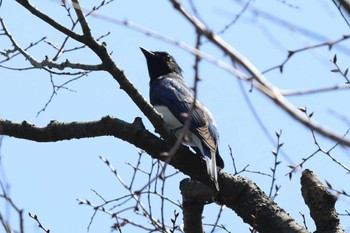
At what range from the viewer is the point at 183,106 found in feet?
23.2

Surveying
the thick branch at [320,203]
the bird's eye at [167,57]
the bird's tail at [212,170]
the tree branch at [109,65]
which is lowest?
the thick branch at [320,203]

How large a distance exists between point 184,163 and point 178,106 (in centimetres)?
218

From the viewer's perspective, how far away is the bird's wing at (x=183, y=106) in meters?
6.56

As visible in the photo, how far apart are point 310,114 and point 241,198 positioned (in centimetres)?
81

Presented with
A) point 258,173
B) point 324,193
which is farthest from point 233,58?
point 258,173

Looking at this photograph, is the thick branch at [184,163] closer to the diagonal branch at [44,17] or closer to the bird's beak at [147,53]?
the diagonal branch at [44,17]

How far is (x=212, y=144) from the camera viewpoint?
20.6 feet

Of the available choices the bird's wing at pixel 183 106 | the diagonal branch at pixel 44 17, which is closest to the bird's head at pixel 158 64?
the bird's wing at pixel 183 106

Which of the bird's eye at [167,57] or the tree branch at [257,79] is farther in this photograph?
the bird's eye at [167,57]

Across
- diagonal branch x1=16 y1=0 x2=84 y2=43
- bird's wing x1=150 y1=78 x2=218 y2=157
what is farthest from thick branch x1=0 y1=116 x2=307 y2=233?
bird's wing x1=150 y1=78 x2=218 y2=157

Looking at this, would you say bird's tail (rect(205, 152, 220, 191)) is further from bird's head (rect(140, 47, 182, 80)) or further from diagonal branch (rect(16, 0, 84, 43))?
bird's head (rect(140, 47, 182, 80))

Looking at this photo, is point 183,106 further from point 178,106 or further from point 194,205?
point 194,205

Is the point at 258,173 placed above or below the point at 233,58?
above

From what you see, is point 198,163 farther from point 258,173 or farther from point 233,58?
point 233,58
